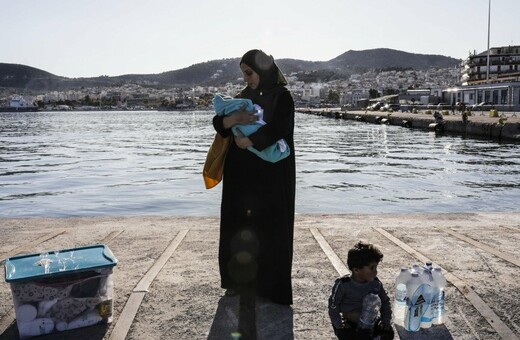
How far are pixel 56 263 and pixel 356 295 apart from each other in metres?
1.92

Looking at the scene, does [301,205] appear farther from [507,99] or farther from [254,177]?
[507,99]

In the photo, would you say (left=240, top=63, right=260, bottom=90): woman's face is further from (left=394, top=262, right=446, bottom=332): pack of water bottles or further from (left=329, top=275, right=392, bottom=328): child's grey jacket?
(left=394, top=262, right=446, bottom=332): pack of water bottles

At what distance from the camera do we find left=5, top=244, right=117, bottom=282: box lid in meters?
3.21

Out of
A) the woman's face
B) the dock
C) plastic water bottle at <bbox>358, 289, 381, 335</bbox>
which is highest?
the woman's face

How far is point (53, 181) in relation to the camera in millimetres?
19438

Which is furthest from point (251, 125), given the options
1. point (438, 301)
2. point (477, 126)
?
point (477, 126)

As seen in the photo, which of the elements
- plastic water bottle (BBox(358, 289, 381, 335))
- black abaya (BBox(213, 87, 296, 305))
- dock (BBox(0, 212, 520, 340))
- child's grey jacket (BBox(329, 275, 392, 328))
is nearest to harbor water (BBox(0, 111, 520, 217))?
dock (BBox(0, 212, 520, 340))

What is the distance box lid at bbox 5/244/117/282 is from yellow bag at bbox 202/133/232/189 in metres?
0.88

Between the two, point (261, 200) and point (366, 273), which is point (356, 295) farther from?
point (261, 200)

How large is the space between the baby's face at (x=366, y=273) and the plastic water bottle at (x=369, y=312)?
4.4 inches

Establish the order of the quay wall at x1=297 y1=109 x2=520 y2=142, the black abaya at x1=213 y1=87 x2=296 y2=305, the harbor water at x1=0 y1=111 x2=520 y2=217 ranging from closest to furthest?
the black abaya at x1=213 y1=87 x2=296 y2=305 < the harbor water at x1=0 y1=111 x2=520 y2=217 < the quay wall at x1=297 y1=109 x2=520 y2=142

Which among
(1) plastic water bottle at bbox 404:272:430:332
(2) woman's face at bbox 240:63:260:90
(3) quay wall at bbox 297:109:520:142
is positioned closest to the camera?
(1) plastic water bottle at bbox 404:272:430:332

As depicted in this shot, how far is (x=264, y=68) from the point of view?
3.49m

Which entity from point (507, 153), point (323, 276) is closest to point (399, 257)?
point (323, 276)
